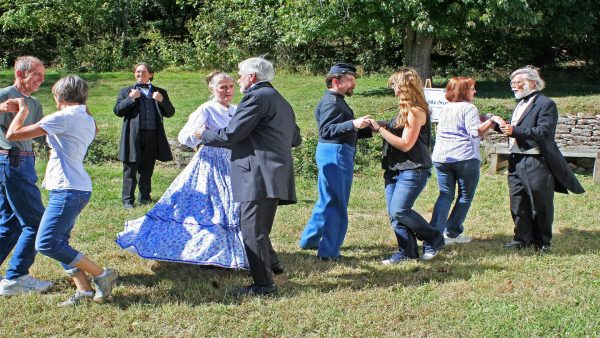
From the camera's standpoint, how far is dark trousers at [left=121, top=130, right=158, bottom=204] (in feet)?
28.0

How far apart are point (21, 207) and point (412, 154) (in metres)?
3.21

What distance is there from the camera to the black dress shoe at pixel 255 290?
206 inches

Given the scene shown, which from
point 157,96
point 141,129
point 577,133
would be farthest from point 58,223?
point 577,133

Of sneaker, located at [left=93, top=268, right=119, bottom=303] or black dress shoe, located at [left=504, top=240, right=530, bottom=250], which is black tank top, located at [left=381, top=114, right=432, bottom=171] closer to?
black dress shoe, located at [left=504, top=240, right=530, bottom=250]

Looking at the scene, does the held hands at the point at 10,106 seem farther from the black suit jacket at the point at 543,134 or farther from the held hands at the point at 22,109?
the black suit jacket at the point at 543,134

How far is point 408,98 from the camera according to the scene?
5.90 metres

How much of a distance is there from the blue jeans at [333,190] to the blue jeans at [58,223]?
2.26 m

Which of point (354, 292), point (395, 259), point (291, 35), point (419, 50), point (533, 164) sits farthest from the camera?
point (419, 50)

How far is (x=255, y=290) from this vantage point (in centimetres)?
526

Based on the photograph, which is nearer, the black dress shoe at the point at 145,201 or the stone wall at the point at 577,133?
the black dress shoe at the point at 145,201

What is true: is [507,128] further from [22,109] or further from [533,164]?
[22,109]

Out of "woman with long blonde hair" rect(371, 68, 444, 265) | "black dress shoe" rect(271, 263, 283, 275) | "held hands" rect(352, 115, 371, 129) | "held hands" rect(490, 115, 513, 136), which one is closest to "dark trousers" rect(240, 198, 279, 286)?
"black dress shoe" rect(271, 263, 283, 275)

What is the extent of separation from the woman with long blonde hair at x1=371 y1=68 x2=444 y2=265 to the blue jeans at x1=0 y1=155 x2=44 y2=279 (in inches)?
108

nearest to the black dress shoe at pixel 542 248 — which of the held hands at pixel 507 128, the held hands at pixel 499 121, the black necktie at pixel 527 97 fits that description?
the held hands at pixel 507 128
